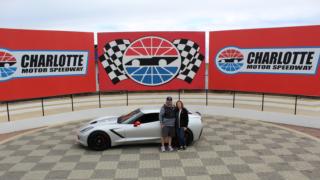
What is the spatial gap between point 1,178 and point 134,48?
9.79 m

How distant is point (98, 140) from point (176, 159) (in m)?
2.58

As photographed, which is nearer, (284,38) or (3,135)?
(3,135)

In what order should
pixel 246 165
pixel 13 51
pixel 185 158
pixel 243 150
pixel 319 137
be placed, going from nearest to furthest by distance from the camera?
pixel 246 165
pixel 185 158
pixel 243 150
pixel 319 137
pixel 13 51

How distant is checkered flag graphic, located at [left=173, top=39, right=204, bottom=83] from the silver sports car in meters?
6.79

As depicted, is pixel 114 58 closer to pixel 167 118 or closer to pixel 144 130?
pixel 144 130

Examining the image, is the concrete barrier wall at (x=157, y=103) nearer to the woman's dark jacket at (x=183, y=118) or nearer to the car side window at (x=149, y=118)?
the car side window at (x=149, y=118)

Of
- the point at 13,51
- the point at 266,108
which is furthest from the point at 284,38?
the point at 13,51

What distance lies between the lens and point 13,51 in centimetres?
1379

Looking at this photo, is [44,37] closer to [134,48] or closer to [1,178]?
[134,48]

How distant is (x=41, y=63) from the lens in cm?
1454

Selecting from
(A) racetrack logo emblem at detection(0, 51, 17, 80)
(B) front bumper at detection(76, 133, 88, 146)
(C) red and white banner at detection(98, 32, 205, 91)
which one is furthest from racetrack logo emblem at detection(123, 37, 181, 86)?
(B) front bumper at detection(76, 133, 88, 146)

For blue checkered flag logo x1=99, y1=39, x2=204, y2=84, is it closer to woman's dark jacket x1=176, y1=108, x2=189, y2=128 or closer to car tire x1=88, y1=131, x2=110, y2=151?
car tire x1=88, y1=131, x2=110, y2=151

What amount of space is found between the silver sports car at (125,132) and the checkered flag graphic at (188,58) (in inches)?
267

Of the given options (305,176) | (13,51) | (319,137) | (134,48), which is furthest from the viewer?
(134,48)
